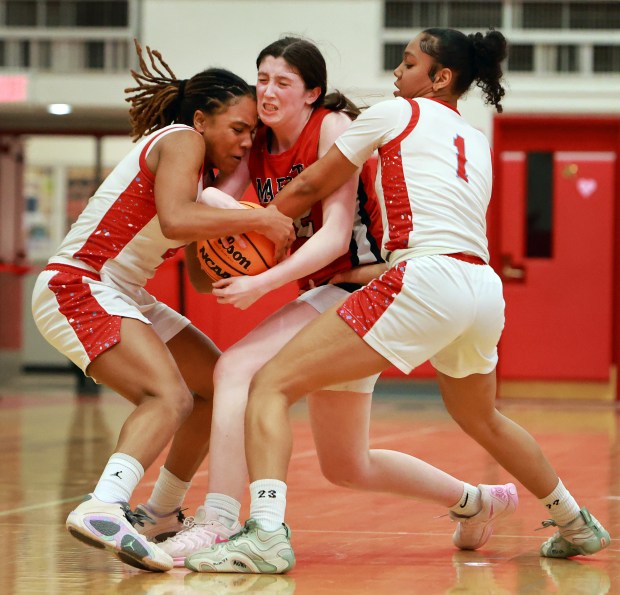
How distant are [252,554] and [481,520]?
984mm

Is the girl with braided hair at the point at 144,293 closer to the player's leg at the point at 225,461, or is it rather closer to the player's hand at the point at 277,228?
the player's hand at the point at 277,228

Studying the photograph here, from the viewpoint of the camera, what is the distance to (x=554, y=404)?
11016 millimetres

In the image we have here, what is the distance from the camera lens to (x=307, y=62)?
12.3ft

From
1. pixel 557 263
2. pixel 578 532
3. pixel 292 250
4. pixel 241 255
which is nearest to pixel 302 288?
pixel 292 250

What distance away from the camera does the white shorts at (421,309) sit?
332cm

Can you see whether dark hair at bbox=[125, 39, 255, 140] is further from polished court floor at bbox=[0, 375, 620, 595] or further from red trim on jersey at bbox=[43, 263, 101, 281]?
polished court floor at bbox=[0, 375, 620, 595]

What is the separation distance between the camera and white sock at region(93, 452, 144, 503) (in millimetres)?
3281

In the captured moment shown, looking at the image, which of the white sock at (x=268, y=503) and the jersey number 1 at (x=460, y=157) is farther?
the jersey number 1 at (x=460, y=157)

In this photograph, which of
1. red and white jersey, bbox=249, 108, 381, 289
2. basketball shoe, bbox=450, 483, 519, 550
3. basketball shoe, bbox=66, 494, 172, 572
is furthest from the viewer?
basketball shoe, bbox=450, 483, 519, 550

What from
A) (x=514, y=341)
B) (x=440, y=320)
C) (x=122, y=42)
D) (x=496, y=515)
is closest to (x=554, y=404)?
(x=514, y=341)

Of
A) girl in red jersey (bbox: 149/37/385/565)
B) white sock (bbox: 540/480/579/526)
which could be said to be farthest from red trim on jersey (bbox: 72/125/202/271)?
white sock (bbox: 540/480/579/526)

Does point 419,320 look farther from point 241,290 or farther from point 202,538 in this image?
point 202,538

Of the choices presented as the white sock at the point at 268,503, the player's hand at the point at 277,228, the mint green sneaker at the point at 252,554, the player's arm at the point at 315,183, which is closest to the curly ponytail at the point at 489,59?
the player's arm at the point at 315,183

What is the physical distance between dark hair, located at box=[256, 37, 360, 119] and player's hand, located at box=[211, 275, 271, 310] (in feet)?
2.35
